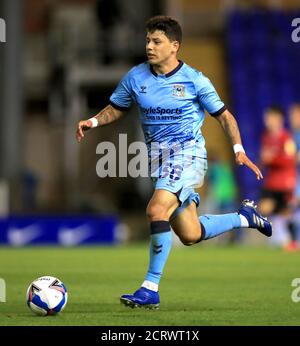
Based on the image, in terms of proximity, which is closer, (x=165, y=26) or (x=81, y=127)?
(x=165, y=26)

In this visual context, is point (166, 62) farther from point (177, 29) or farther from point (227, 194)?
point (227, 194)

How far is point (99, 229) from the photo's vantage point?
17812mm

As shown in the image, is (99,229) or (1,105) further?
(1,105)

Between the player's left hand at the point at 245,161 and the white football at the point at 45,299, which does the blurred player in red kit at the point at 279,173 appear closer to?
the player's left hand at the point at 245,161

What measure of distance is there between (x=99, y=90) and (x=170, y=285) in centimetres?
1654

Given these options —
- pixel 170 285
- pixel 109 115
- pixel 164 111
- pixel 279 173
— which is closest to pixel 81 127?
pixel 109 115

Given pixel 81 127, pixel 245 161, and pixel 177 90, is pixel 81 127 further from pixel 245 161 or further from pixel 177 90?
pixel 245 161

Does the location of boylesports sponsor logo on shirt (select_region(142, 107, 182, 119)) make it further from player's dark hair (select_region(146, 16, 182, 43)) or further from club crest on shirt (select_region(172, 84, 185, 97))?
player's dark hair (select_region(146, 16, 182, 43))

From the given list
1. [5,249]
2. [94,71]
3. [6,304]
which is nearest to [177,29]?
[6,304]

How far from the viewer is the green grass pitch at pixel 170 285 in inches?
268

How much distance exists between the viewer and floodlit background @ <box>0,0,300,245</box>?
19.2 metres

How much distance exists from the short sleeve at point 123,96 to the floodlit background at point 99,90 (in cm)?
962

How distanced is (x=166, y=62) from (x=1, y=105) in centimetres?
1217

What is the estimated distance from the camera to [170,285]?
944 centimetres
